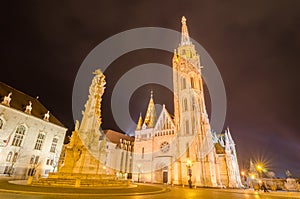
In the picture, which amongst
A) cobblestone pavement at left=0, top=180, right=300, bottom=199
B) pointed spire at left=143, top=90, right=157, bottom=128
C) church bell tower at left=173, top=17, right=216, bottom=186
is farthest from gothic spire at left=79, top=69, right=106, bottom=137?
pointed spire at left=143, top=90, right=157, bottom=128

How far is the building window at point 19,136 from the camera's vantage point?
2538 cm

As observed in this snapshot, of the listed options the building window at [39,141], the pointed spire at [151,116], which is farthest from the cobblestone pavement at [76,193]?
the pointed spire at [151,116]

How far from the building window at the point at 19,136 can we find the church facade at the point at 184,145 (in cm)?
2401

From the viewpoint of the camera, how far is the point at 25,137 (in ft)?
87.4

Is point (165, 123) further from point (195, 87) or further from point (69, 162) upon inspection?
point (69, 162)

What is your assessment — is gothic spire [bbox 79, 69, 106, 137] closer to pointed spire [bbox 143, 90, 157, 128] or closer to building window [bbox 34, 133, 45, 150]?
building window [bbox 34, 133, 45, 150]

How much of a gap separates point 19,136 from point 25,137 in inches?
33.7

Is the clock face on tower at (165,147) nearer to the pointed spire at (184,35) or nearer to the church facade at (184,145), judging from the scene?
the church facade at (184,145)

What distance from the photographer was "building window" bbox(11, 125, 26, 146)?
25375 millimetres

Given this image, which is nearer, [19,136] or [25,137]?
[19,136]

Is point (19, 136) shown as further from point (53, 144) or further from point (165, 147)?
point (165, 147)

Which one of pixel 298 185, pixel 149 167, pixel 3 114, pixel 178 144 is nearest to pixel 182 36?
pixel 178 144


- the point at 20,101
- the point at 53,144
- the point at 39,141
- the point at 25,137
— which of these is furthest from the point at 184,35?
the point at 25,137

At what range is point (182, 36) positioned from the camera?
2069 inches
